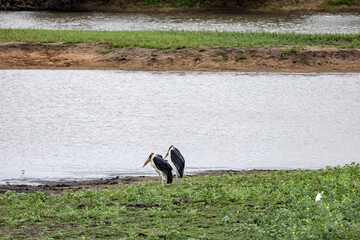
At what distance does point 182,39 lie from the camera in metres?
27.2

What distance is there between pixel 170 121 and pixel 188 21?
21.3 metres

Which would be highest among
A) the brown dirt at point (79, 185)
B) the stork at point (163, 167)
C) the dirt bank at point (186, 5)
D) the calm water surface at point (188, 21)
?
the dirt bank at point (186, 5)

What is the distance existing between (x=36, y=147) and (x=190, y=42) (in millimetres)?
12906

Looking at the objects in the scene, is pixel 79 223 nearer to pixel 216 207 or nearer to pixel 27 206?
pixel 27 206

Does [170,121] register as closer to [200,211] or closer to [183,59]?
[183,59]

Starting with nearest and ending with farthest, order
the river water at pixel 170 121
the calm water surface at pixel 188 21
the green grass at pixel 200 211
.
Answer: the green grass at pixel 200 211
the river water at pixel 170 121
the calm water surface at pixel 188 21

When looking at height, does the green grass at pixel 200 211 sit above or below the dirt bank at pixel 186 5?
below

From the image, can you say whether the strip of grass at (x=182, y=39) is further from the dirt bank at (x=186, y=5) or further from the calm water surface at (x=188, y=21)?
the dirt bank at (x=186, y=5)

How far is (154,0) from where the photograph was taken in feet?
153

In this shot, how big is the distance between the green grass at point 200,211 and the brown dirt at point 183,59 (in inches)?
568

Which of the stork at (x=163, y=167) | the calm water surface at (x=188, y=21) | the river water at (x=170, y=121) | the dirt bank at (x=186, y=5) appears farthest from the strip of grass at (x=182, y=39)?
the dirt bank at (x=186, y=5)

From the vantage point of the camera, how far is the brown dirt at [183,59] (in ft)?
84.5

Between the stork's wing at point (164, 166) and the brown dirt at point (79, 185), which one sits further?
the brown dirt at point (79, 185)

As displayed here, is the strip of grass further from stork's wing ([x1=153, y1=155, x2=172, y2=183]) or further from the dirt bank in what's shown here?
the dirt bank
